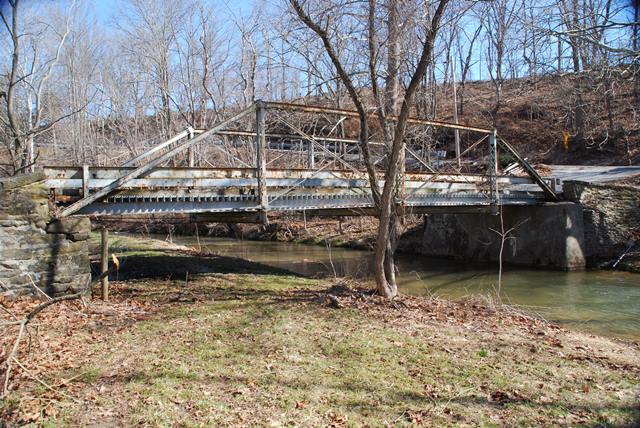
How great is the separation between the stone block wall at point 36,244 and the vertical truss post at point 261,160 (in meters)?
3.56

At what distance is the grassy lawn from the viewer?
16.1 ft

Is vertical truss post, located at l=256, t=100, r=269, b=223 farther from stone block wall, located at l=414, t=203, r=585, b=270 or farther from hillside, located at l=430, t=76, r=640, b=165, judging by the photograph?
hillside, located at l=430, t=76, r=640, b=165

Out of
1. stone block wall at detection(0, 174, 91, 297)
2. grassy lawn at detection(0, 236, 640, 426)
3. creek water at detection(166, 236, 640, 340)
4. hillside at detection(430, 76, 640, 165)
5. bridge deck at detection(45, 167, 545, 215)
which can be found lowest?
creek water at detection(166, 236, 640, 340)

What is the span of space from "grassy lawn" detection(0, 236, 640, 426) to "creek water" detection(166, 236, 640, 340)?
2.67 metres

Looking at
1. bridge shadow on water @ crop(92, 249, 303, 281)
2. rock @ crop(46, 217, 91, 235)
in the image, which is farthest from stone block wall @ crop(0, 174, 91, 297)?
bridge shadow on water @ crop(92, 249, 303, 281)

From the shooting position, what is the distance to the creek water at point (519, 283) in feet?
35.1

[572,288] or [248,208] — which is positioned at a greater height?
[248,208]

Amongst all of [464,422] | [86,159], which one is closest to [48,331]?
[464,422]

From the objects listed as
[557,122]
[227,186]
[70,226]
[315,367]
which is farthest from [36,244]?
[557,122]

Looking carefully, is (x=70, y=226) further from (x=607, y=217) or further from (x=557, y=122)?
(x=557, y=122)

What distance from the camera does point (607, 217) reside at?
60.4ft

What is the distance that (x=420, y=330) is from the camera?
7.60 meters

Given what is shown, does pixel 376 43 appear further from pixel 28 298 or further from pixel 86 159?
pixel 86 159

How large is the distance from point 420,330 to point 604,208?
46.8 feet
